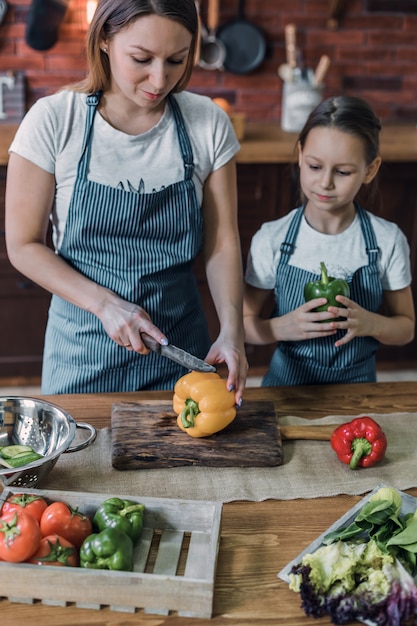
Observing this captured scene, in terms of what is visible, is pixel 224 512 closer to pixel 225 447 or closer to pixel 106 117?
pixel 225 447

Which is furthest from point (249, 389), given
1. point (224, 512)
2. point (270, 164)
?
point (270, 164)

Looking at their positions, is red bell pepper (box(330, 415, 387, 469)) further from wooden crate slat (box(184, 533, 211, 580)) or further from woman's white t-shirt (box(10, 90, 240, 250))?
woman's white t-shirt (box(10, 90, 240, 250))

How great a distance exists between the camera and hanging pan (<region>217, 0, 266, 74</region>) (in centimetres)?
372

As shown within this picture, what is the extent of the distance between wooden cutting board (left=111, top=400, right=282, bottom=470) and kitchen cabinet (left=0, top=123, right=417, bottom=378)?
183cm

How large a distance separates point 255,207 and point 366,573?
244cm

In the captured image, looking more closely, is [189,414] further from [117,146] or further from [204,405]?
[117,146]

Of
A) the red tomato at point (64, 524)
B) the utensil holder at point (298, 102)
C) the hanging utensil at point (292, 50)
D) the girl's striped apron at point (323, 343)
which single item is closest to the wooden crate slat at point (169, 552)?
the red tomato at point (64, 524)

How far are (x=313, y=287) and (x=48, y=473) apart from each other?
0.78 meters

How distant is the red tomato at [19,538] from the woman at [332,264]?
0.93 metres

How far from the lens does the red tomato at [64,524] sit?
1189 mm

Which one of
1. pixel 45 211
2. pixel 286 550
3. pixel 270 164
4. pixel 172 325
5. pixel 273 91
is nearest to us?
pixel 286 550

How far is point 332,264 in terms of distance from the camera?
2.01 meters

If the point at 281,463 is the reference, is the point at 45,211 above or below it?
above

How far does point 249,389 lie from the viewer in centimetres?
183
